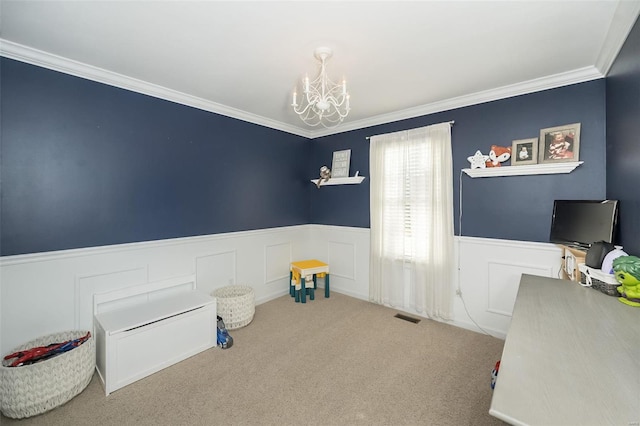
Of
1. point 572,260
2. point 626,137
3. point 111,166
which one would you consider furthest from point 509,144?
point 111,166

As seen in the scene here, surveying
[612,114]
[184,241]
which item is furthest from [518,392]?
[184,241]

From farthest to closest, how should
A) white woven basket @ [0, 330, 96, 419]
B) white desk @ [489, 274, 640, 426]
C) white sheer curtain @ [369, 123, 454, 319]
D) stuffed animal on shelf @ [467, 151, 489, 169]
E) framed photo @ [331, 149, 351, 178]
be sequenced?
framed photo @ [331, 149, 351, 178]
white sheer curtain @ [369, 123, 454, 319]
stuffed animal on shelf @ [467, 151, 489, 169]
white woven basket @ [0, 330, 96, 419]
white desk @ [489, 274, 640, 426]

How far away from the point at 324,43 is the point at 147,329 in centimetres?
257

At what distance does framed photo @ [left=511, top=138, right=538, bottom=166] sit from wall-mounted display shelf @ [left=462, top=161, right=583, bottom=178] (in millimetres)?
75

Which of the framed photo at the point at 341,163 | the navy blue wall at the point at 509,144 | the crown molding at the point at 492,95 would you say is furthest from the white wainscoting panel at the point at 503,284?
the framed photo at the point at 341,163

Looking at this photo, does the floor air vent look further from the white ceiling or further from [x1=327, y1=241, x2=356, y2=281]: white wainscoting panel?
the white ceiling

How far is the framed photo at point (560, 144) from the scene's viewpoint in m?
2.36

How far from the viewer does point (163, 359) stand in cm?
226

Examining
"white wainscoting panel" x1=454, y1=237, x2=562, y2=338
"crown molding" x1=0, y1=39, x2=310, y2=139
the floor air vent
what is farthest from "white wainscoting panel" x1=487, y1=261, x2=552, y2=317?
"crown molding" x1=0, y1=39, x2=310, y2=139

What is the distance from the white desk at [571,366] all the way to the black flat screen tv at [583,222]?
2.55ft

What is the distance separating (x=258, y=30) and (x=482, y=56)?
5.61ft

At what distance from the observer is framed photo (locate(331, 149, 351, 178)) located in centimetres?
394

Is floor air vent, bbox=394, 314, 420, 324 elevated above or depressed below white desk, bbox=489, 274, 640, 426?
below

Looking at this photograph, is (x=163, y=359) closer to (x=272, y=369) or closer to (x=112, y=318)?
(x=112, y=318)
